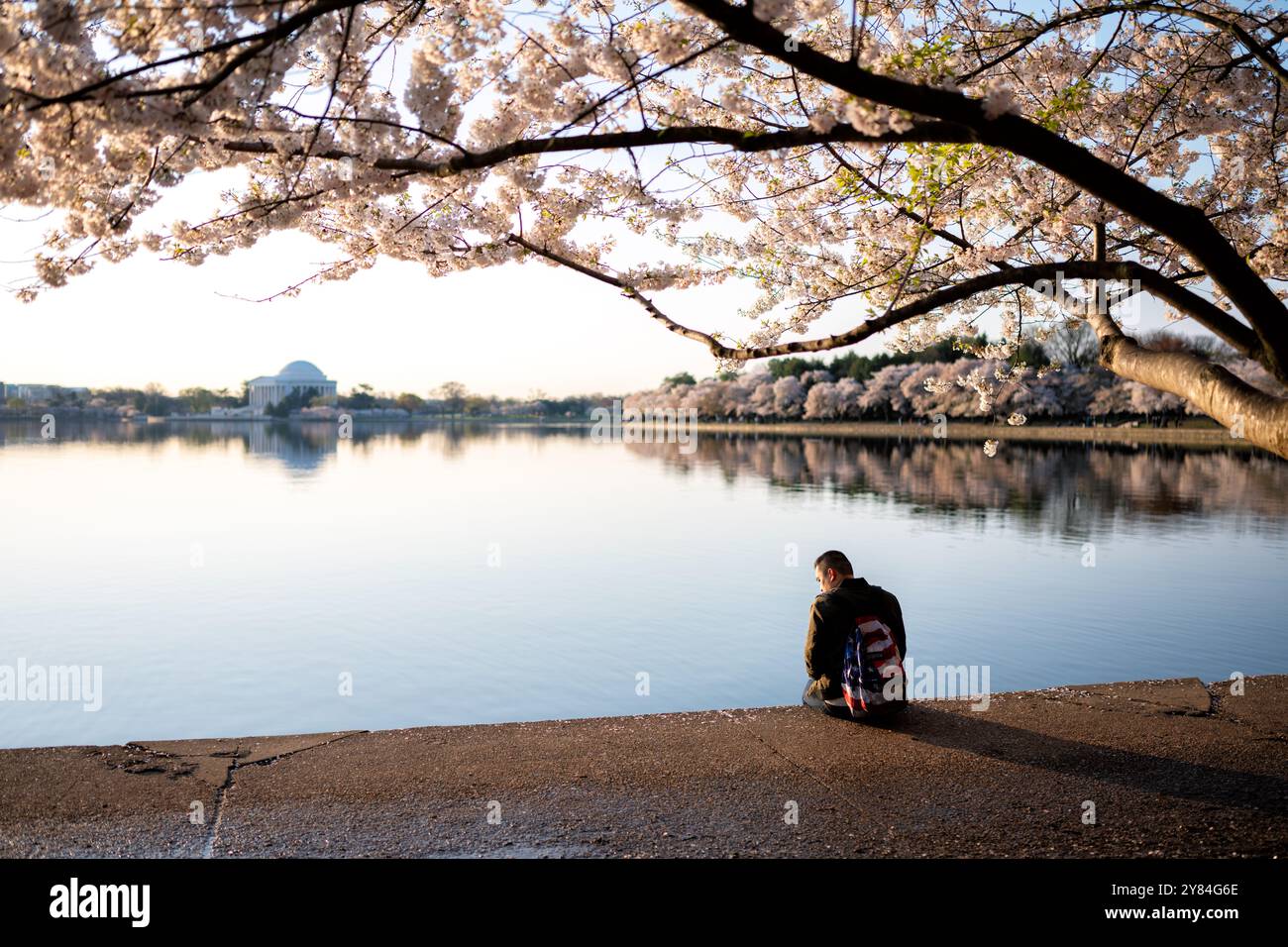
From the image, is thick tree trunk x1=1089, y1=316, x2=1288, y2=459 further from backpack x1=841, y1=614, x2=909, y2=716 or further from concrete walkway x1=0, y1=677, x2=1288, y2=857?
backpack x1=841, y1=614, x2=909, y2=716

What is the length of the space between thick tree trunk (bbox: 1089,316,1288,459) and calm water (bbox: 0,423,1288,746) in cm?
516

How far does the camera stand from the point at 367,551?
2066cm

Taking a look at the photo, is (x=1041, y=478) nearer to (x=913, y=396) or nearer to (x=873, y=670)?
(x=873, y=670)

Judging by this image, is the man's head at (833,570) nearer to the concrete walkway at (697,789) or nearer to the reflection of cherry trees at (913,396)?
the concrete walkway at (697,789)

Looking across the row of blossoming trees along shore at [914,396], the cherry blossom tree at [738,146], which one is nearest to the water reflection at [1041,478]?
the row of blossoming trees along shore at [914,396]

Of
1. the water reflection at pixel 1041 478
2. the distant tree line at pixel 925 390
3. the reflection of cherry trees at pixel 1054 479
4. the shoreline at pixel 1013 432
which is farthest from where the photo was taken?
the distant tree line at pixel 925 390

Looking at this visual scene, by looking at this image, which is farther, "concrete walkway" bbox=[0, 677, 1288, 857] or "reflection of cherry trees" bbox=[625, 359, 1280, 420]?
"reflection of cherry trees" bbox=[625, 359, 1280, 420]

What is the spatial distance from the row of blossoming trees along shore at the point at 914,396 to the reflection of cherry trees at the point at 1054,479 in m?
8.11

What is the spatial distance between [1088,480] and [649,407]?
133 metres

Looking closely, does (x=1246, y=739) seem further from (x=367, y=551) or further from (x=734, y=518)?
(x=734, y=518)

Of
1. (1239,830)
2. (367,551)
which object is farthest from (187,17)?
(367,551)

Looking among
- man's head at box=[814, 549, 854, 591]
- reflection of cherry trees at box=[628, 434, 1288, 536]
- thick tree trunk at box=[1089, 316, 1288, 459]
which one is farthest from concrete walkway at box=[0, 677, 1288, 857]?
reflection of cherry trees at box=[628, 434, 1288, 536]

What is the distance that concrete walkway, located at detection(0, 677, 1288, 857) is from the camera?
462 centimetres

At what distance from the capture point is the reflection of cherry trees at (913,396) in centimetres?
9044
